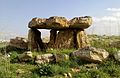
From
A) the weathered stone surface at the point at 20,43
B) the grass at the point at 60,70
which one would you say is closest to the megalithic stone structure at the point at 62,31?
the weathered stone surface at the point at 20,43

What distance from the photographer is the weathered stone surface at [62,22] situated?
59.0 feet

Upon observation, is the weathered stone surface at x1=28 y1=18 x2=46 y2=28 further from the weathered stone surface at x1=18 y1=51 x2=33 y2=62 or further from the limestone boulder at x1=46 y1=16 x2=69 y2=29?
the weathered stone surface at x1=18 y1=51 x2=33 y2=62

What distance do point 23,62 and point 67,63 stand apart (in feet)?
7.52

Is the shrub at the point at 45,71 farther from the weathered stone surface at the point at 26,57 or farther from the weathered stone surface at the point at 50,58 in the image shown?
the weathered stone surface at the point at 26,57

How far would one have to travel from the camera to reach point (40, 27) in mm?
19594

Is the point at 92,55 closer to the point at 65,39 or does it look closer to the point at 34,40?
the point at 65,39

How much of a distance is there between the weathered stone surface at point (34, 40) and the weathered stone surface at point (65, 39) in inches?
52.7

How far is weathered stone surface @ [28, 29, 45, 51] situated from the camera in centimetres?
1983

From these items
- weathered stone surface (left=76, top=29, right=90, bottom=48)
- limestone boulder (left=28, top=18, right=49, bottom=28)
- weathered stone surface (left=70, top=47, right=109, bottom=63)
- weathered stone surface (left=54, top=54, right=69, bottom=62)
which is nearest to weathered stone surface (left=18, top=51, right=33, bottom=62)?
weathered stone surface (left=54, top=54, right=69, bottom=62)

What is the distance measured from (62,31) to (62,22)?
4.31 ft

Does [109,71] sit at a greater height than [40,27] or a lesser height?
lesser

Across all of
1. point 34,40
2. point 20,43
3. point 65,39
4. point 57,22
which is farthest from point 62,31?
point 20,43

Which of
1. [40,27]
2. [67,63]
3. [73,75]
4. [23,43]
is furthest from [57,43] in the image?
[73,75]

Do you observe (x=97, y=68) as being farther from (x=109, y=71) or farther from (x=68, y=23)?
(x=68, y=23)
